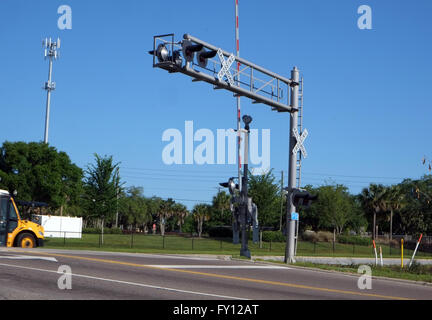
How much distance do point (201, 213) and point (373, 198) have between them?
3501 centimetres

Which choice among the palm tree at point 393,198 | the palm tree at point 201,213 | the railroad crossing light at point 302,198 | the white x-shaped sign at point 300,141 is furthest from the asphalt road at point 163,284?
the palm tree at point 201,213

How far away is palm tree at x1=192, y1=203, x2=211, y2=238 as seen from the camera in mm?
101625

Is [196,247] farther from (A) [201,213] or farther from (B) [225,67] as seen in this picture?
(A) [201,213]

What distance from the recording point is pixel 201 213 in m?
102

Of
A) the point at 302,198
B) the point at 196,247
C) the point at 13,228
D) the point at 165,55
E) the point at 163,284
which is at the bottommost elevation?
the point at 196,247

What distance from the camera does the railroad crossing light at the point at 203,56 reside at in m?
18.0

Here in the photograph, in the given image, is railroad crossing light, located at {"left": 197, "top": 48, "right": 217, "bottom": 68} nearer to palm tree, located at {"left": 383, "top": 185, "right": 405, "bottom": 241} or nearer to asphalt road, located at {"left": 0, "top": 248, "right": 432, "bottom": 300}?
asphalt road, located at {"left": 0, "top": 248, "right": 432, "bottom": 300}

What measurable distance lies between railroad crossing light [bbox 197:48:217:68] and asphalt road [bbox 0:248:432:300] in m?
6.52

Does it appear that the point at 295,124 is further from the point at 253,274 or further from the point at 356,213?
the point at 356,213

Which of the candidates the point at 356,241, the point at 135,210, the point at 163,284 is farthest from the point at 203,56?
the point at 135,210
